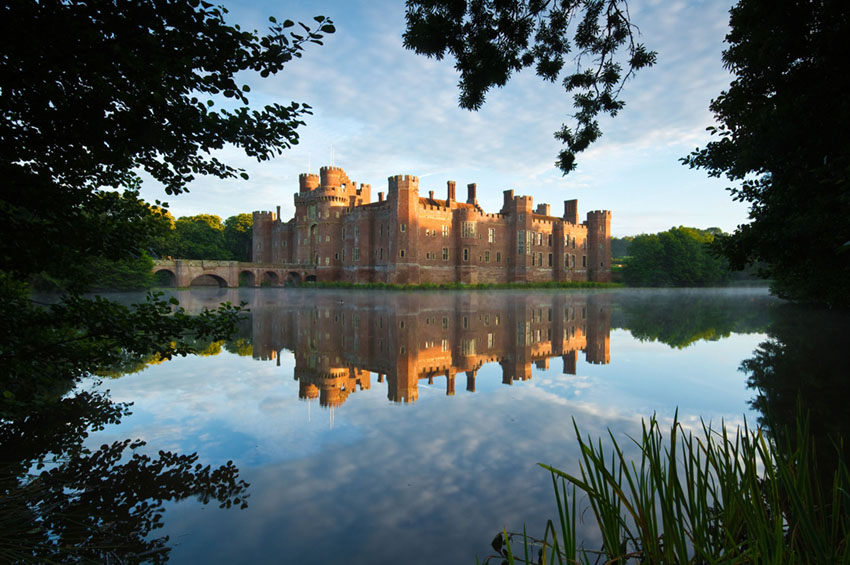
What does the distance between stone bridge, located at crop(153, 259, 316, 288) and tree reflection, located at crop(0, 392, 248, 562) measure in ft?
140

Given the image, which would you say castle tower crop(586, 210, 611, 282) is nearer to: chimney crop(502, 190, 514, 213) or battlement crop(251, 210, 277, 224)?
chimney crop(502, 190, 514, 213)

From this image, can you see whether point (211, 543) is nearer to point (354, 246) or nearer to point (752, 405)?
point (752, 405)

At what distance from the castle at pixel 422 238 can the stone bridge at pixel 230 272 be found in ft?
2.62

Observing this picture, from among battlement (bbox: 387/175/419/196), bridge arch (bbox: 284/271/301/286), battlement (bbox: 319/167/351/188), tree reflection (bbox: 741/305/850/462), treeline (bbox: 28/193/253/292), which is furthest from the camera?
bridge arch (bbox: 284/271/301/286)

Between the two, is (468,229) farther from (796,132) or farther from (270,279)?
(796,132)

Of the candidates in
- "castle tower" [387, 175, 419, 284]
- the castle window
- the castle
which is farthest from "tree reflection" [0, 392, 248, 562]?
the castle window

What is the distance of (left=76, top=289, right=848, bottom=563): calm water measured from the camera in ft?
9.37

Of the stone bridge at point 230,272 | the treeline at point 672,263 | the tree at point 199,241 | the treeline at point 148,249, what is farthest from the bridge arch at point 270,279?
the treeline at point 672,263

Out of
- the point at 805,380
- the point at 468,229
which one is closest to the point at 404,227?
the point at 468,229

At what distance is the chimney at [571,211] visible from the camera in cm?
6425

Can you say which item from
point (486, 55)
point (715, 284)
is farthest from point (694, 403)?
point (715, 284)

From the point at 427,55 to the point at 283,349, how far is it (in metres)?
6.21

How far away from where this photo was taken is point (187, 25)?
3309 millimetres

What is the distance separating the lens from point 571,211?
2566 inches
